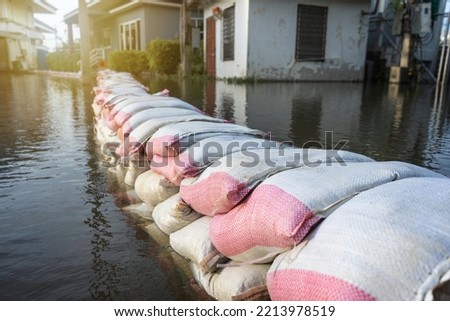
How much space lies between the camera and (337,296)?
110 centimetres

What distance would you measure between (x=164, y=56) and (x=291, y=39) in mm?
5547

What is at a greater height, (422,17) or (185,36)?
(422,17)

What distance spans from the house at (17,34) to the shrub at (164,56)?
12.8m

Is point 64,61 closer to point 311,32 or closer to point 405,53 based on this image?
point 311,32

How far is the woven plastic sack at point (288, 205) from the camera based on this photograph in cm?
139

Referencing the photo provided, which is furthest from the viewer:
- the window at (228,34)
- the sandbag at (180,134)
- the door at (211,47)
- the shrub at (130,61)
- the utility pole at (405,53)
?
the shrub at (130,61)

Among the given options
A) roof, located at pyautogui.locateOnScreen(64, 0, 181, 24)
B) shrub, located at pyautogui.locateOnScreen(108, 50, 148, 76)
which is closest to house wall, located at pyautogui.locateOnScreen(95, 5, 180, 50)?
roof, located at pyautogui.locateOnScreen(64, 0, 181, 24)

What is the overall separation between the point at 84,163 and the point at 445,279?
3.48 meters

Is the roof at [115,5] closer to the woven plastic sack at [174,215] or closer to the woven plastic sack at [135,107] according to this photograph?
the woven plastic sack at [135,107]

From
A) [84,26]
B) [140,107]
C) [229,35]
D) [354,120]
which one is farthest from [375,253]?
[229,35]

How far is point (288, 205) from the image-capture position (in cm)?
143

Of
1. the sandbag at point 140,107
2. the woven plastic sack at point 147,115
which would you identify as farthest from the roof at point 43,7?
the woven plastic sack at point 147,115

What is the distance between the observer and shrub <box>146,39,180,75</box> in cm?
1584

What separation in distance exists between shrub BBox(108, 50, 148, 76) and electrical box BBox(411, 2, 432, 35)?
1069cm
